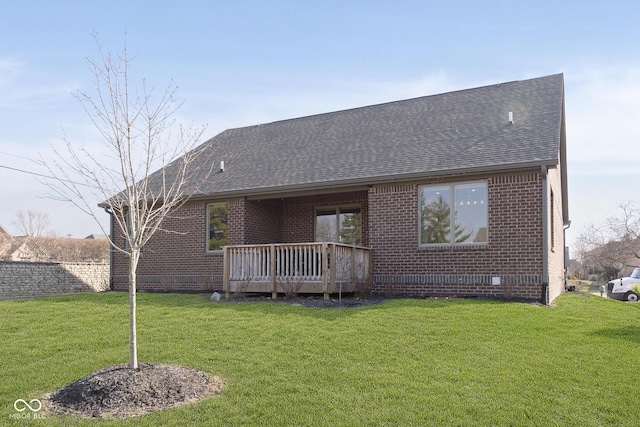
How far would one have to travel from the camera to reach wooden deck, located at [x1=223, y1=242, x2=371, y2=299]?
12516 millimetres

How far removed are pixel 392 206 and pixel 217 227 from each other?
18.7 ft

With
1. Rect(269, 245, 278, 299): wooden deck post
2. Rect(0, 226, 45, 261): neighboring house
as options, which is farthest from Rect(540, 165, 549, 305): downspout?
Rect(0, 226, 45, 261): neighboring house

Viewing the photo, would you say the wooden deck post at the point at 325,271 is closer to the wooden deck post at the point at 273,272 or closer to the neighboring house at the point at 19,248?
the wooden deck post at the point at 273,272

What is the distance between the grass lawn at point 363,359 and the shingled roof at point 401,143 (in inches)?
144

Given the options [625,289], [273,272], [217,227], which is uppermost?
[217,227]

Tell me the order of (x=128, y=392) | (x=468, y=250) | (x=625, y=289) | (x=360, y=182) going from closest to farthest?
(x=128, y=392) → (x=468, y=250) → (x=360, y=182) → (x=625, y=289)

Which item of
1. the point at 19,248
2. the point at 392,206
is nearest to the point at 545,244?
the point at 392,206

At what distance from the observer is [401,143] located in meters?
15.3

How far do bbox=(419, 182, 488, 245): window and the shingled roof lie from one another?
2.00ft

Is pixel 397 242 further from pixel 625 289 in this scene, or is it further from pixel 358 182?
pixel 625 289

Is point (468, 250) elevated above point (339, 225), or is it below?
below

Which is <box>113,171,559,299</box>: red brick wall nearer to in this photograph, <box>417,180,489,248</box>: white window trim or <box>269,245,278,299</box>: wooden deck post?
<box>417,180,489,248</box>: white window trim

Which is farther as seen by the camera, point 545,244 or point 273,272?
point 273,272

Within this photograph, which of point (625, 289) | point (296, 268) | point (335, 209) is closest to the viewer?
point (296, 268)
